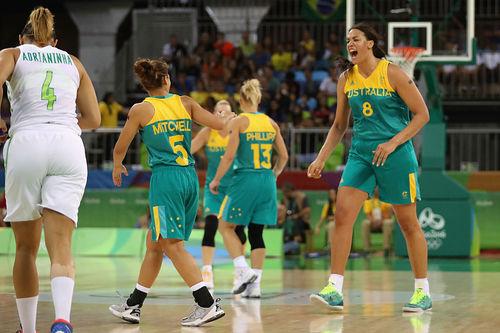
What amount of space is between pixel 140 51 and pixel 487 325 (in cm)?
2013

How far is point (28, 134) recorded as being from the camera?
6371mm

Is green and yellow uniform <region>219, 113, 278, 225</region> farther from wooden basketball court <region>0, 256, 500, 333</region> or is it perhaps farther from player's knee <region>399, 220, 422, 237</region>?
player's knee <region>399, 220, 422, 237</region>

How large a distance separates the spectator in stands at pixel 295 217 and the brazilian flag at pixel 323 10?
8.11m

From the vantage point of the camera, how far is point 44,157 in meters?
6.32

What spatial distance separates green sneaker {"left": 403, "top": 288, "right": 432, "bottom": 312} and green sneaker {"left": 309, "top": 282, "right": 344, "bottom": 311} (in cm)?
58

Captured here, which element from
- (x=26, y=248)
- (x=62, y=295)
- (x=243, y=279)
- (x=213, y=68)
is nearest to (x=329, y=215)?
(x=213, y=68)

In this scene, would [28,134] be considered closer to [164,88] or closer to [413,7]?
[164,88]

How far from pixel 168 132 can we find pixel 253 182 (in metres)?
3.05

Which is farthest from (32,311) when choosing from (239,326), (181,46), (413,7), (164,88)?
(181,46)

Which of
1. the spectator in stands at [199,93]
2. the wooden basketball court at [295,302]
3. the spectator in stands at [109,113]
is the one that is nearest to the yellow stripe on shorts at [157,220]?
the wooden basketball court at [295,302]

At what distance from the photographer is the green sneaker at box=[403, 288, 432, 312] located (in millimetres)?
8742

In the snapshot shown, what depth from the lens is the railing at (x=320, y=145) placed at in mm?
20984

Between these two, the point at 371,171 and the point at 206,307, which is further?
the point at 371,171

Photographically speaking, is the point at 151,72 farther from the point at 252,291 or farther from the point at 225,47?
the point at 225,47
